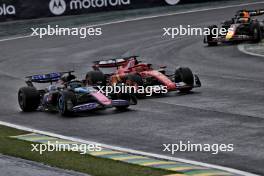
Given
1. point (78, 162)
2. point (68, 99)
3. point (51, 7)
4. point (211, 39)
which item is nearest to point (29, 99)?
point (68, 99)

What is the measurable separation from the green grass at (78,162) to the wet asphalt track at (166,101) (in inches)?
50.0

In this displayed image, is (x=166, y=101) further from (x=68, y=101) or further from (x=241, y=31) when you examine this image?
(x=241, y=31)

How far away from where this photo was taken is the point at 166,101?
69.1 feet

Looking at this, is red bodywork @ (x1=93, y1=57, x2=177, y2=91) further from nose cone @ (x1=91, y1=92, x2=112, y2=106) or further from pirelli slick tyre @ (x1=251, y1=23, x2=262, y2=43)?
pirelli slick tyre @ (x1=251, y1=23, x2=262, y2=43)

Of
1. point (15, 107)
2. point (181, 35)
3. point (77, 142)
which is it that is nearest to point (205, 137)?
point (77, 142)

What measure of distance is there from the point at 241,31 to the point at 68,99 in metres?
14.6

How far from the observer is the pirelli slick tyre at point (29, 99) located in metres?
20.8

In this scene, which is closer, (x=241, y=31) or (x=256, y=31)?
(x=256, y=31)

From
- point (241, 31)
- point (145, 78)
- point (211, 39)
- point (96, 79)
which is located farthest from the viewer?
point (211, 39)

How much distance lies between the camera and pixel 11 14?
131 ft

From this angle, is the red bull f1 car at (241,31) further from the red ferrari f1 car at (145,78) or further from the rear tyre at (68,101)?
the rear tyre at (68,101)

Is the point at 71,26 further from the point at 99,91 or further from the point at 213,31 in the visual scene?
the point at 99,91

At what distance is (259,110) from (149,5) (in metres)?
24.5

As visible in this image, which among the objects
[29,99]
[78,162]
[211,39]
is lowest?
[78,162]
